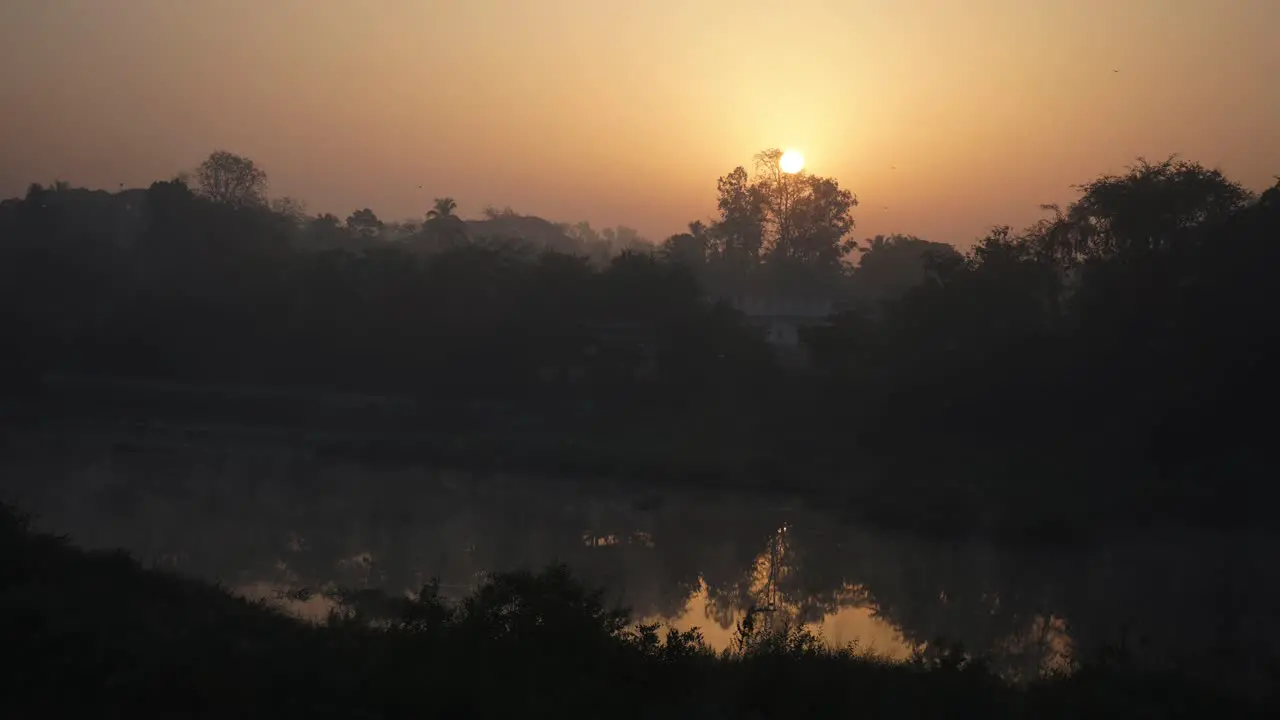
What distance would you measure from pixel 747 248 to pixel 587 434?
26392mm

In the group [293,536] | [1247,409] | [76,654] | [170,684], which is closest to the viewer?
[170,684]

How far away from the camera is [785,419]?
26641 millimetres

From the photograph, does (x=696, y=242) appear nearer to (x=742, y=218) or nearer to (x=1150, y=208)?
(x=742, y=218)

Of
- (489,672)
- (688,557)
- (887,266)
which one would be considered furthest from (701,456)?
(887,266)

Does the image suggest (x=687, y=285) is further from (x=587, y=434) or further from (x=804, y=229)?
(x=804, y=229)

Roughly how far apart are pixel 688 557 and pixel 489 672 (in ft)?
30.3

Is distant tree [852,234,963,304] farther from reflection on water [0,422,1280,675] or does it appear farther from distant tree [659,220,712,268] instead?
reflection on water [0,422,1280,675]

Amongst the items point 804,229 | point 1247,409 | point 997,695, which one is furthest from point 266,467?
point 804,229

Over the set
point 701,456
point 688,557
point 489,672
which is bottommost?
point 688,557

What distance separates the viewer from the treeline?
877 inches

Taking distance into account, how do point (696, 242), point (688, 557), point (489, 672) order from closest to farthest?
point (489, 672)
point (688, 557)
point (696, 242)

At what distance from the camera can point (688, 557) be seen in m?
16.8

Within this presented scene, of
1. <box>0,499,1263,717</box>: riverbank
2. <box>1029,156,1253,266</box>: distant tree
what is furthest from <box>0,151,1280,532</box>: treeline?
<box>0,499,1263,717</box>: riverbank

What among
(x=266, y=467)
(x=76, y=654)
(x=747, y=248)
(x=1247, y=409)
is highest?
(x=747, y=248)
